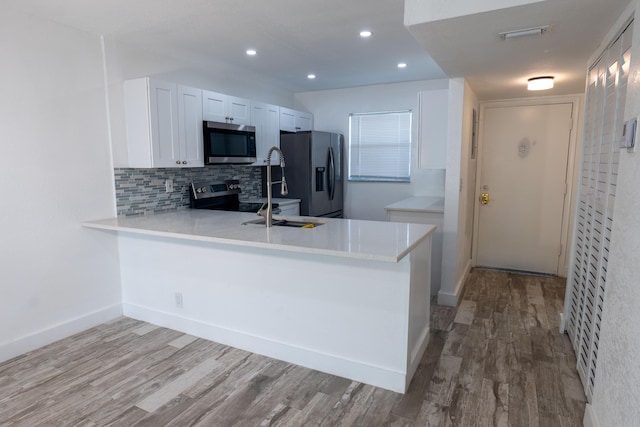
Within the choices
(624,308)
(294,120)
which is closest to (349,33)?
(294,120)

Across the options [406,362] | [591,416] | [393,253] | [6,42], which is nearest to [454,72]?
[393,253]

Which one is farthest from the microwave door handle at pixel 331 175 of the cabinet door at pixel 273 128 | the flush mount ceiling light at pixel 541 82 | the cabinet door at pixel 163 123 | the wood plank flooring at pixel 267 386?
the wood plank flooring at pixel 267 386

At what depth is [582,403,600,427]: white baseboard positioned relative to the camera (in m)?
1.75

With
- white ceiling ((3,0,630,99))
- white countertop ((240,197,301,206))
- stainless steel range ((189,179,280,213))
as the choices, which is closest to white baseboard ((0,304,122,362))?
stainless steel range ((189,179,280,213))

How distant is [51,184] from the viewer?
283 centimetres

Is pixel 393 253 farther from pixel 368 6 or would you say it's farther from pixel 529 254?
pixel 529 254

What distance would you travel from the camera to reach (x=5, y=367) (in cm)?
255

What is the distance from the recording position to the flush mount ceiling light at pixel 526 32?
2.04 meters

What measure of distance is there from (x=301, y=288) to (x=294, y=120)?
3.12m

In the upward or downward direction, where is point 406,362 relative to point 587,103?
downward

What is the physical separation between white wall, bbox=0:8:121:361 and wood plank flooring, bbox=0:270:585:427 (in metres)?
0.26

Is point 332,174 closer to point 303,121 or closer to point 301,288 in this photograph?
point 303,121

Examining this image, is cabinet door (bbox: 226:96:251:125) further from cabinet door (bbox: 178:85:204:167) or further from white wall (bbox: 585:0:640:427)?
white wall (bbox: 585:0:640:427)

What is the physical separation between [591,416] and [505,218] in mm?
3148
